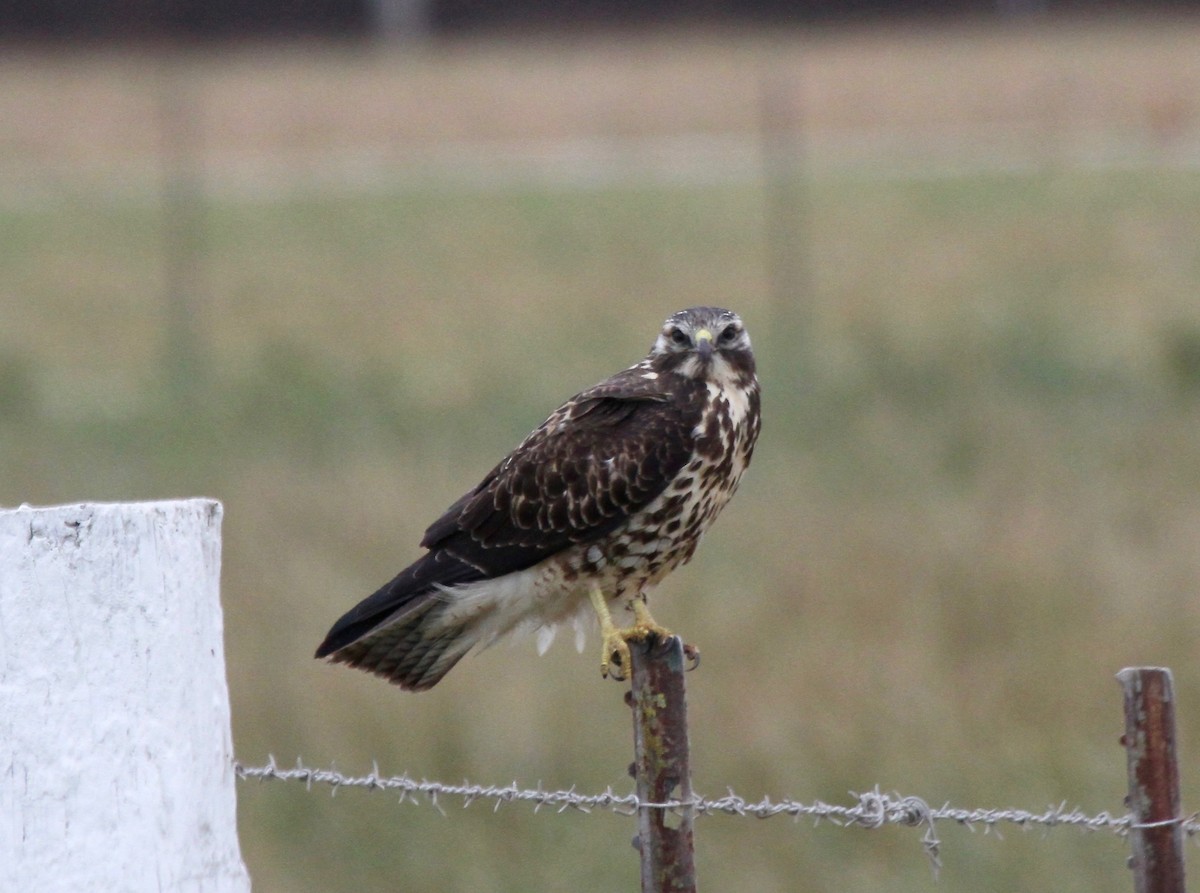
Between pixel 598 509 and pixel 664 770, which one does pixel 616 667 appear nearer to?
pixel 598 509

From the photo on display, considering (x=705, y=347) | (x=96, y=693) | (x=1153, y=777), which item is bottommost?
(x=1153, y=777)

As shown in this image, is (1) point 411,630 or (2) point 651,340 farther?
(2) point 651,340

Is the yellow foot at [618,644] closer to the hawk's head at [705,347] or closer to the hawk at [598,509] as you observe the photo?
the hawk at [598,509]

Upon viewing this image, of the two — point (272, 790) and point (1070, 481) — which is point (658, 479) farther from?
point (1070, 481)

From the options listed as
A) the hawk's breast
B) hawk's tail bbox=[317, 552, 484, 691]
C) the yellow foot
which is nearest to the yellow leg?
the yellow foot

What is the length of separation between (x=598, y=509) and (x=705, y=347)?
443 millimetres

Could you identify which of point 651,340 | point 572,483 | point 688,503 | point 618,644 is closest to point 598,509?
point 572,483

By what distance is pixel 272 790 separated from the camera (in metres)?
6.80

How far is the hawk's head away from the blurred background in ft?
5.63

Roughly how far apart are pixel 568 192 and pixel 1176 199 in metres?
7.26

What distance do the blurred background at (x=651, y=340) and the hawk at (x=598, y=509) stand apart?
1615 mm

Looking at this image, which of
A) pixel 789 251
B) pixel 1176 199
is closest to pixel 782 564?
pixel 789 251

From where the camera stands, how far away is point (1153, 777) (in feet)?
9.09

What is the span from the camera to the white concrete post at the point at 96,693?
272 cm
